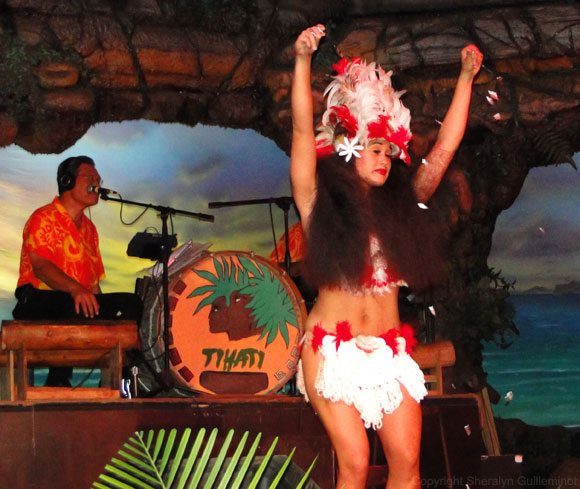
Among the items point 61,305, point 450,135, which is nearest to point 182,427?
point 61,305

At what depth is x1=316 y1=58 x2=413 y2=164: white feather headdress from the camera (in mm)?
3467

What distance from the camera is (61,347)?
4.39 m

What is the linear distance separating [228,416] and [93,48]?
3283 mm

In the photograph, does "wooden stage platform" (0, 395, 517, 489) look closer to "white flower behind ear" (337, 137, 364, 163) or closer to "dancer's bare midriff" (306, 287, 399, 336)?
"dancer's bare midriff" (306, 287, 399, 336)

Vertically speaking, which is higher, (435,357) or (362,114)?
(362,114)

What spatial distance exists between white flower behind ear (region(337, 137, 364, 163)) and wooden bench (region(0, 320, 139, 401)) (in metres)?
1.59

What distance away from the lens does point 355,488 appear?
3.19m

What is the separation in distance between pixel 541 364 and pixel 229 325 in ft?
13.9

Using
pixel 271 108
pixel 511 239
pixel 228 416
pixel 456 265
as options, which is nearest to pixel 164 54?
pixel 271 108

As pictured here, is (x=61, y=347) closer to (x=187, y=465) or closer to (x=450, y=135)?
(x=450, y=135)

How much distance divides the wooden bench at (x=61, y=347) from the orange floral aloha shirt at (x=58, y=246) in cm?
61

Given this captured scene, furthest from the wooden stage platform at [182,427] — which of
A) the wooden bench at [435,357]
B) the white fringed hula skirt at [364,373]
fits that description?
the white fringed hula skirt at [364,373]

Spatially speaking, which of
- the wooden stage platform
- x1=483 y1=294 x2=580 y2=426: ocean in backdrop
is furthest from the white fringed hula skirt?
x1=483 y1=294 x2=580 y2=426: ocean in backdrop

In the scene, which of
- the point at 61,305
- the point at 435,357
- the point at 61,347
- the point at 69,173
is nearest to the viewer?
the point at 61,347
